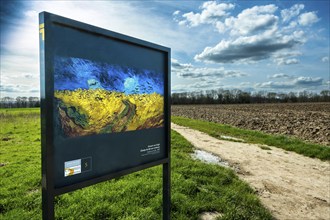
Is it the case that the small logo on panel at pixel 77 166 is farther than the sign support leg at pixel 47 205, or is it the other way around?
the small logo on panel at pixel 77 166

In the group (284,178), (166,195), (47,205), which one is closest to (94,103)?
(47,205)

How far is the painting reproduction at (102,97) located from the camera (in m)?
2.61

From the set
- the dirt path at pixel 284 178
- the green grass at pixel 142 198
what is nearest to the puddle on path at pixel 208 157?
the dirt path at pixel 284 178

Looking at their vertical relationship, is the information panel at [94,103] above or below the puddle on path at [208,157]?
above

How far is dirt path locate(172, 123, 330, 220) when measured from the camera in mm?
5281

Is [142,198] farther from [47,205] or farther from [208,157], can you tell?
[208,157]

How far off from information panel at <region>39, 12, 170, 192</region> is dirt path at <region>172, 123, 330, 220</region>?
328 centimetres

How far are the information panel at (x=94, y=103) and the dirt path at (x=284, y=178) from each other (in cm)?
328

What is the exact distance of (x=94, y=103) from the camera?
2.91 m

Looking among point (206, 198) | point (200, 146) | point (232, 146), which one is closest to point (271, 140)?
point (232, 146)

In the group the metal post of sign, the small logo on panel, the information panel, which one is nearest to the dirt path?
the metal post of sign

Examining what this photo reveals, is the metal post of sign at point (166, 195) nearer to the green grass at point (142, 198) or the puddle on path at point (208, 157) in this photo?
the green grass at point (142, 198)

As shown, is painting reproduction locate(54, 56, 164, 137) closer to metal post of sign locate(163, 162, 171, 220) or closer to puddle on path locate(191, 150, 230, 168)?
metal post of sign locate(163, 162, 171, 220)

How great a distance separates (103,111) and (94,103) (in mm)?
168
